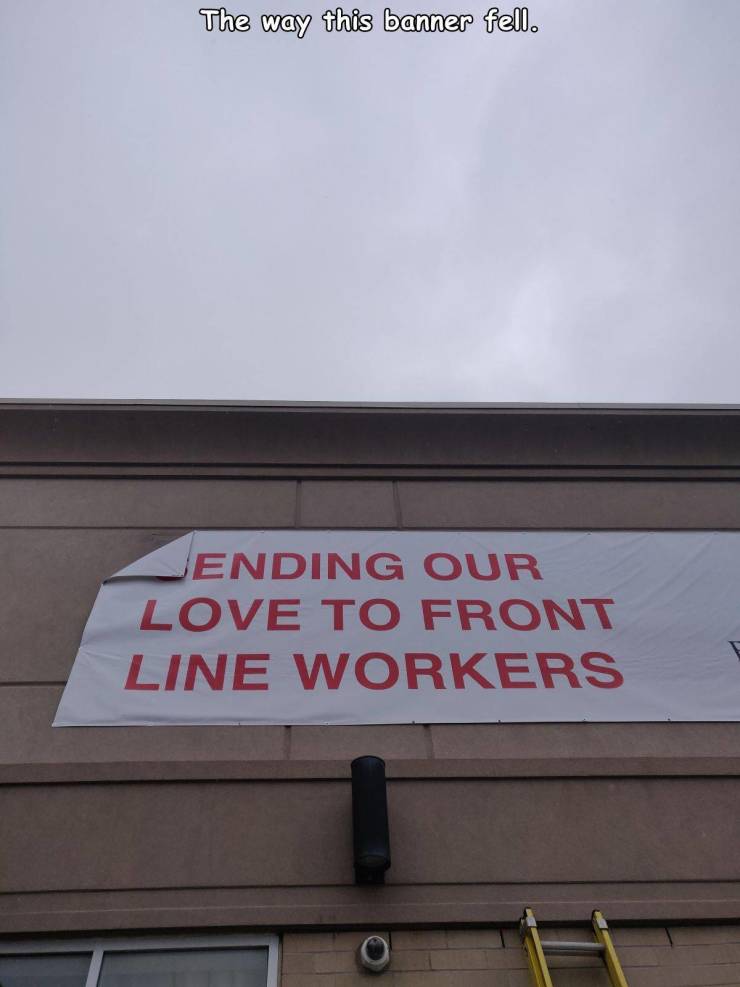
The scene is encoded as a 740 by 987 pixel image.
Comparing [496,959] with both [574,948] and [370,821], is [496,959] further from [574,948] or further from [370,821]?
[370,821]

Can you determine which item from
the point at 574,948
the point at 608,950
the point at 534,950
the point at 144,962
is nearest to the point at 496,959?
the point at 534,950

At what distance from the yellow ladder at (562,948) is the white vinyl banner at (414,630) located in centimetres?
130

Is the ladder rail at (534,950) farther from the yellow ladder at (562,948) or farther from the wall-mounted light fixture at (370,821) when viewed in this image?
the wall-mounted light fixture at (370,821)

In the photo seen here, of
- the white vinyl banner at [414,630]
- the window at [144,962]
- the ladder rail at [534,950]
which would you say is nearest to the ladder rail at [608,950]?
the ladder rail at [534,950]

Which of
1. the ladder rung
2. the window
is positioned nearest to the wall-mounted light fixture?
the window

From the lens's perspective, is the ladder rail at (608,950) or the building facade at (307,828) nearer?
the ladder rail at (608,950)

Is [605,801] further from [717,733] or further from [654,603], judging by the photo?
[654,603]

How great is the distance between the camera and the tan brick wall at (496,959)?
3865 mm

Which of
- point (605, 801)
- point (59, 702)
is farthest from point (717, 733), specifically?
point (59, 702)

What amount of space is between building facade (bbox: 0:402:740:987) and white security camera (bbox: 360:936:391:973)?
6 cm

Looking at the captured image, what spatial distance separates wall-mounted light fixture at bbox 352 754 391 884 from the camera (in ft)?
13.4

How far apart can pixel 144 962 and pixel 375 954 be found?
47.4 inches

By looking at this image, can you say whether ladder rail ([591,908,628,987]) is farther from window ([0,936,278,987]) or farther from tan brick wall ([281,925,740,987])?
window ([0,936,278,987])

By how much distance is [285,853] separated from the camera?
170 inches
